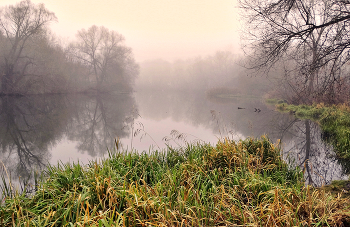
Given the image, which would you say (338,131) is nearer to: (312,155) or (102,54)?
(312,155)

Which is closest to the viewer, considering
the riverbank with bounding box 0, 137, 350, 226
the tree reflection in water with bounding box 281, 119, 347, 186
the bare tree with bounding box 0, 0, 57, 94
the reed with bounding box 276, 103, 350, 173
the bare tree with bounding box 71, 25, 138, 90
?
the riverbank with bounding box 0, 137, 350, 226

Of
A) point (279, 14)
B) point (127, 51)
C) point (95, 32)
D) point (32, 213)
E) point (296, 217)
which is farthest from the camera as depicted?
point (127, 51)

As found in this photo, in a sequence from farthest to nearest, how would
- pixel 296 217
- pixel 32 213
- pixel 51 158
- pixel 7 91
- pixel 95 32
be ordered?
pixel 95 32
pixel 7 91
pixel 51 158
pixel 32 213
pixel 296 217

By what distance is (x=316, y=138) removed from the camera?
886 cm

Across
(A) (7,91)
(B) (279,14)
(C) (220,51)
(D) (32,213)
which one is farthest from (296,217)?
(C) (220,51)

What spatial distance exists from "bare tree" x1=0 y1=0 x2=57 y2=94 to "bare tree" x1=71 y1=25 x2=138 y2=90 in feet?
43.0

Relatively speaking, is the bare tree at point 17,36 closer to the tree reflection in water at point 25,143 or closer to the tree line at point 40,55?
the tree line at point 40,55

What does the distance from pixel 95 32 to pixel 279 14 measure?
4228 cm

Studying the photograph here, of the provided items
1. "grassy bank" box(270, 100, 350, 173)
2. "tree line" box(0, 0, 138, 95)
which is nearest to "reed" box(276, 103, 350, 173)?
"grassy bank" box(270, 100, 350, 173)

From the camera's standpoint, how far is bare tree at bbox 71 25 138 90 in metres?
40.6

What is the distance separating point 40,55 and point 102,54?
607 inches

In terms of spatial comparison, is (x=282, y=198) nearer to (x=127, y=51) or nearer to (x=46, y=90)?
(x=46, y=90)

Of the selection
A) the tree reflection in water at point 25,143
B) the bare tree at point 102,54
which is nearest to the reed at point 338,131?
the tree reflection in water at point 25,143

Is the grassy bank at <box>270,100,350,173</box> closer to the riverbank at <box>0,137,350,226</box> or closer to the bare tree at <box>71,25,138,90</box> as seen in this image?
the riverbank at <box>0,137,350,226</box>
